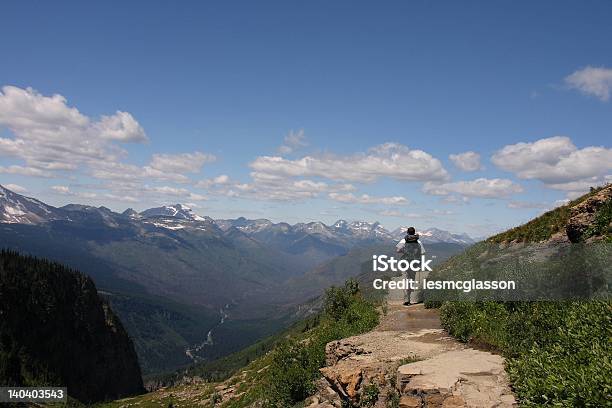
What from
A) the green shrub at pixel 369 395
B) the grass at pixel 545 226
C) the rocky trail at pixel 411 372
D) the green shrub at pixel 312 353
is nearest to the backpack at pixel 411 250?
the green shrub at pixel 312 353

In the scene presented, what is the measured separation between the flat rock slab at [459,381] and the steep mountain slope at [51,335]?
155466mm

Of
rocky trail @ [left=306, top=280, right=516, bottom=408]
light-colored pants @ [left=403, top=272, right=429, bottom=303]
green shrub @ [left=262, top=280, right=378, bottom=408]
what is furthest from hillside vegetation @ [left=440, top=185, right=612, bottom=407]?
light-colored pants @ [left=403, top=272, right=429, bottom=303]

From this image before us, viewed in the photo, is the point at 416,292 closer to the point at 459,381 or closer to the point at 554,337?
the point at 554,337

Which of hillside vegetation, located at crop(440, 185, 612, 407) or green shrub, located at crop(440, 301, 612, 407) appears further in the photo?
hillside vegetation, located at crop(440, 185, 612, 407)

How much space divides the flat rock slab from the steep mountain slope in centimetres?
15547

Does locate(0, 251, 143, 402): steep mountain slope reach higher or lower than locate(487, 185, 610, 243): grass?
lower

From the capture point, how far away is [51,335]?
166500mm

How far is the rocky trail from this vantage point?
34.1 ft

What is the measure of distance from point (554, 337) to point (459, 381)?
3164 mm

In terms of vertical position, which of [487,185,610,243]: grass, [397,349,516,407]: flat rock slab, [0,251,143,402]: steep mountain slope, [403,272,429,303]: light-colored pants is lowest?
[0,251,143,402]: steep mountain slope

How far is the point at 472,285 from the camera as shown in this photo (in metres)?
19.5

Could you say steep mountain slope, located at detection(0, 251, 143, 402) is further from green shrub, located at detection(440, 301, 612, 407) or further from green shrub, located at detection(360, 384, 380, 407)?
green shrub, located at detection(440, 301, 612, 407)

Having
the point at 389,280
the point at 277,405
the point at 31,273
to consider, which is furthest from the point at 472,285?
the point at 31,273

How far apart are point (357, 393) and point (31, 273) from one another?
646 ft
